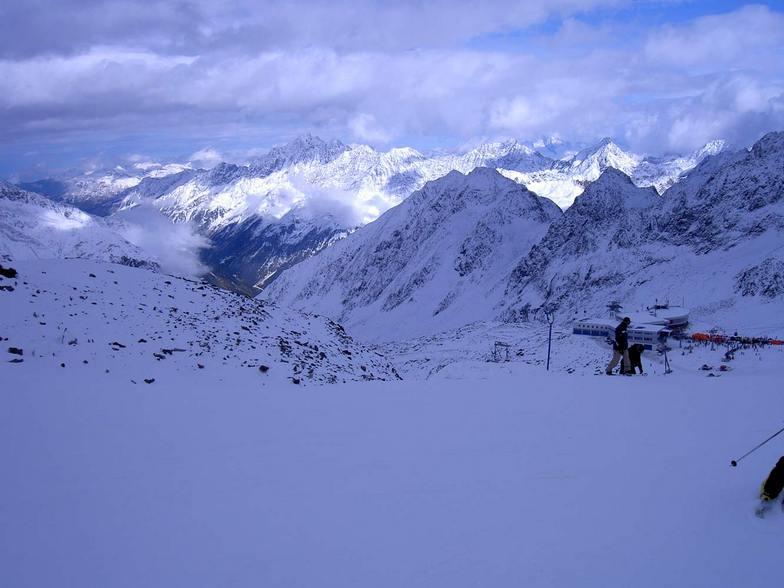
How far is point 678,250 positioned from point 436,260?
64525 mm

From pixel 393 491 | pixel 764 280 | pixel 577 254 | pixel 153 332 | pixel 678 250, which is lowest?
pixel 393 491

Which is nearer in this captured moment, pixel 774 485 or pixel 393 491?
pixel 774 485

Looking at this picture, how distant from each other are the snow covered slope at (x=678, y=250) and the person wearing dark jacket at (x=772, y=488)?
60502mm

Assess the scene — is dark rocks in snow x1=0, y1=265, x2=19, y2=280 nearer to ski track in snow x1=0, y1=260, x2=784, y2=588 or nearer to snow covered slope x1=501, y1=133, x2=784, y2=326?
ski track in snow x1=0, y1=260, x2=784, y2=588

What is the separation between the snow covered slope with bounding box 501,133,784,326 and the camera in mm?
67812

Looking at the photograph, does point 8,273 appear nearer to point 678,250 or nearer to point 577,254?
point 678,250

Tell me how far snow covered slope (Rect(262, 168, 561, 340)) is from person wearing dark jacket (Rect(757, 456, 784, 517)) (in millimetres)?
96537

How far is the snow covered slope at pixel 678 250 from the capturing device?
67.8 metres

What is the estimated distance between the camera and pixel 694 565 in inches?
183

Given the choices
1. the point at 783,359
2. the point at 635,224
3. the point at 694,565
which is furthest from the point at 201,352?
the point at 635,224

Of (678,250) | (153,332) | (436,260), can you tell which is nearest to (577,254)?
(678,250)

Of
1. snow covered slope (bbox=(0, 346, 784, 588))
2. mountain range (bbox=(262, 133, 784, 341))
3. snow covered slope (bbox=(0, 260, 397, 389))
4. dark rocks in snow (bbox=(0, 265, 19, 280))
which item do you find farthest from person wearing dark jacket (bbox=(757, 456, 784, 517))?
mountain range (bbox=(262, 133, 784, 341))

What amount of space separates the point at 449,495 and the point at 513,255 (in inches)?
5053

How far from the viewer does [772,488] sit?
5.45 metres
